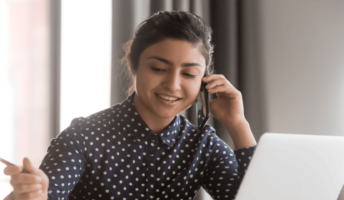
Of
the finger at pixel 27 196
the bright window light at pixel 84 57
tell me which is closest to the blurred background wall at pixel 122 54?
the bright window light at pixel 84 57

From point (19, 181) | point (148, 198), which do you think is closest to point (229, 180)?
point (148, 198)

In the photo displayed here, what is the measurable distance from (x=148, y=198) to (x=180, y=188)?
11 centimetres

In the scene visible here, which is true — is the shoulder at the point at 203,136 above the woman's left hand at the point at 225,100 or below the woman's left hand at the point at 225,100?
below

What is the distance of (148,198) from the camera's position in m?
0.94

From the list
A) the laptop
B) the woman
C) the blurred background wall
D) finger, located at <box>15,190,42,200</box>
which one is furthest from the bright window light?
the laptop

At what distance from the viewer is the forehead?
90cm

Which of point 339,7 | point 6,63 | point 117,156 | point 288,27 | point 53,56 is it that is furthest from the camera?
point 288,27

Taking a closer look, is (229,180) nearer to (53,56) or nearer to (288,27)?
(53,56)

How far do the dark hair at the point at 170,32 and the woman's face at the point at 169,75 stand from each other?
0.06ft

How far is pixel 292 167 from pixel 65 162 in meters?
0.56

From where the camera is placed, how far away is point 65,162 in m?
0.82

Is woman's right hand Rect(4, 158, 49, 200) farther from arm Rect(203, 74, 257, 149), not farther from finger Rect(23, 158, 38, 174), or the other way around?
arm Rect(203, 74, 257, 149)

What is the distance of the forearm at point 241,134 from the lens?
101 cm

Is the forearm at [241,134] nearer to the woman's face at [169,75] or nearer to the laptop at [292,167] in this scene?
the woman's face at [169,75]
